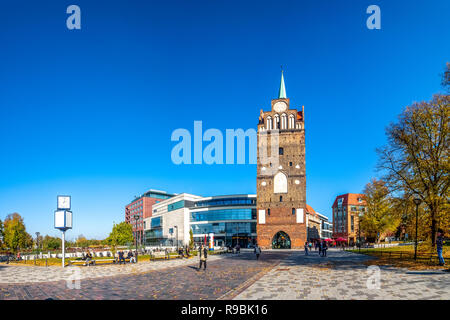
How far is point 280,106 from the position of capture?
56.8 metres

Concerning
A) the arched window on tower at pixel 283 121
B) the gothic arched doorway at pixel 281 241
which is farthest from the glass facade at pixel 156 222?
the arched window on tower at pixel 283 121

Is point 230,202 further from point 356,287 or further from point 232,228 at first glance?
point 356,287

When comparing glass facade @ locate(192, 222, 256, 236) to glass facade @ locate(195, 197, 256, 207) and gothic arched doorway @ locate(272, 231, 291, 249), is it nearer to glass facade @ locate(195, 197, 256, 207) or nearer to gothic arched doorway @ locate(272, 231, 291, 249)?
glass facade @ locate(195, 197, 256, 207)

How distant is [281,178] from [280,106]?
516 inches

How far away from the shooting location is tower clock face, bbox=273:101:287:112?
56.6 m

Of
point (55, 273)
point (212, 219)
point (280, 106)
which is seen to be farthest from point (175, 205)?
point (55, 273)

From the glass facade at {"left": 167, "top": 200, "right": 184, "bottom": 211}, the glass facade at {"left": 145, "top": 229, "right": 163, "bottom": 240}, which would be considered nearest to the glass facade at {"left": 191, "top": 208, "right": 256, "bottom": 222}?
the glass facade at {"left": 167, "top": 200, "right": 184, "bottom": 211}

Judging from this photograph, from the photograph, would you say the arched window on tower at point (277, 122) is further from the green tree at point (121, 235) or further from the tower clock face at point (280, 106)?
the green tree at point (121, 235)

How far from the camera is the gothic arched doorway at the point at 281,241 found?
54812mm
